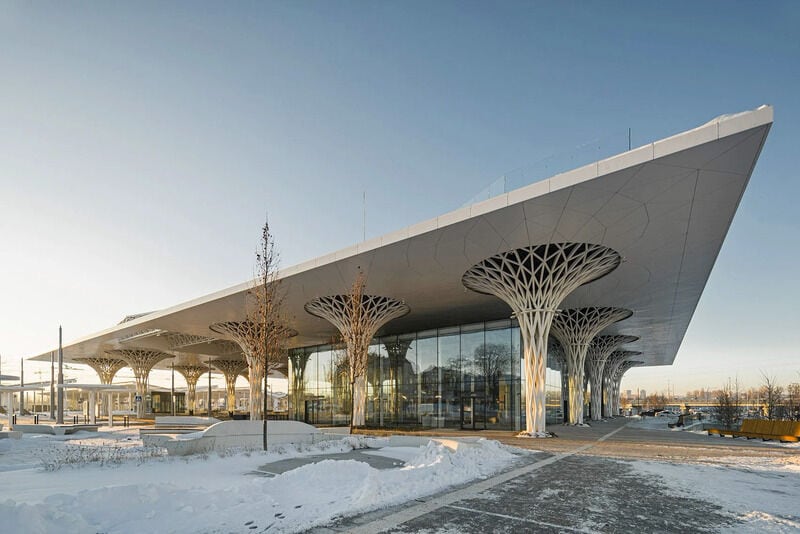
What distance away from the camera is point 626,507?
8.31 m

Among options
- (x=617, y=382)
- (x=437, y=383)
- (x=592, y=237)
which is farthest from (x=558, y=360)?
(x=617, y=382)

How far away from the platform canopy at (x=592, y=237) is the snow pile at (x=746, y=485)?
8013mm

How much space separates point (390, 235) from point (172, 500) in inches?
611

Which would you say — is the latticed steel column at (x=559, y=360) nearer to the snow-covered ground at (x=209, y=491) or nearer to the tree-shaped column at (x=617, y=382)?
the tree-shaped column at (x=617, y=382)

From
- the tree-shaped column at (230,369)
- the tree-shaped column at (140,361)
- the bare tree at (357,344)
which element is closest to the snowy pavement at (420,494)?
the bare tree at (357,344)

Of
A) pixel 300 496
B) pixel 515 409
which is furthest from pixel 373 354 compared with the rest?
pixel 300 496

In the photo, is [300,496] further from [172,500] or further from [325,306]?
[325,306]

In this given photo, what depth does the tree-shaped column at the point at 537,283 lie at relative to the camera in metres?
23.3

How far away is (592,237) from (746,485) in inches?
479

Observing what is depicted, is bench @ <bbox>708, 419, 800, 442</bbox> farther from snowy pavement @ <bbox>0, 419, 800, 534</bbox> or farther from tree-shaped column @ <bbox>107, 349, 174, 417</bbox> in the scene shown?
tree-shaped column @ <bbox>107, 349, 174, 417</bbox>

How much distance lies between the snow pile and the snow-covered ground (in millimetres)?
3875

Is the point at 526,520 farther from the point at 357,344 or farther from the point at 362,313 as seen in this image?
the point at 362,313

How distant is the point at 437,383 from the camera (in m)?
37.8

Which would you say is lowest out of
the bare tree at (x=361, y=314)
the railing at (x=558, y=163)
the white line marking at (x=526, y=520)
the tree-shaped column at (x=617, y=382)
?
the tree-shaped column at (x=617, y=382)
